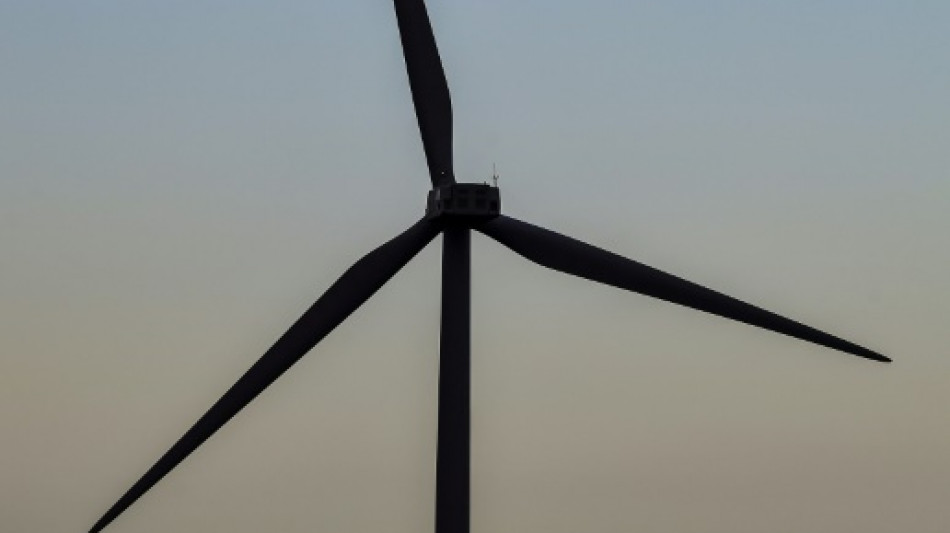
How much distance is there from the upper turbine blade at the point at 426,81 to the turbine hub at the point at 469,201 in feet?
19.0

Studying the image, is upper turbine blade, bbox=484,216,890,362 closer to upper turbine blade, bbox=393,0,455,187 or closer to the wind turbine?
the wind turbine

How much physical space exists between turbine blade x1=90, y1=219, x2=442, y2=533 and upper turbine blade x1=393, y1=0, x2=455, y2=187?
187 inches

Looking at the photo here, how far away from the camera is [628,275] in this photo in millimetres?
56094

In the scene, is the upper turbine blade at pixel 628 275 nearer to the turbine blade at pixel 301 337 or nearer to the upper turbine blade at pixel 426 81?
the turbine blade at pixel 301 337

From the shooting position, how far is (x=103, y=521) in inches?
2153

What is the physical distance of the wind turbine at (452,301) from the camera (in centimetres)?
5378

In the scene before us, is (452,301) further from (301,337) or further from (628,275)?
(628,275)

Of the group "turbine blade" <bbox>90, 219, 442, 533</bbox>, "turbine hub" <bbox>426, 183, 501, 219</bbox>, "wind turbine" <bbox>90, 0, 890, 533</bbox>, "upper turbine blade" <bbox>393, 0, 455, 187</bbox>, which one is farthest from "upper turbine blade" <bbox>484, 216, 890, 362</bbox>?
"upper turbine blade" <bbox>393, 0, 455, 187</bbox>

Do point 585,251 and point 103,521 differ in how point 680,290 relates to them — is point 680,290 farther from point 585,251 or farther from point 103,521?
point 103,521

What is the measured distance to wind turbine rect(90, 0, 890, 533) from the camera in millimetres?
53781

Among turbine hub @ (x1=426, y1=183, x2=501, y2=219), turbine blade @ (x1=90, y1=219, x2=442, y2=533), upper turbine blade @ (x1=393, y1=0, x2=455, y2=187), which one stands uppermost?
upper turbine blade @ (x1=393, y1=0, x2=455, y2=187)

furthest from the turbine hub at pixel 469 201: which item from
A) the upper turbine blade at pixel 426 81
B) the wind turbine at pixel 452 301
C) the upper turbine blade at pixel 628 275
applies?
the upper turbine blade at pixel 426 81

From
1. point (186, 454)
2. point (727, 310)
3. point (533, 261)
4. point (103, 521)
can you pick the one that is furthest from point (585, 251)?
point (103, 521)

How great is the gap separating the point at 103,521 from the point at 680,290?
21566 millimetres
